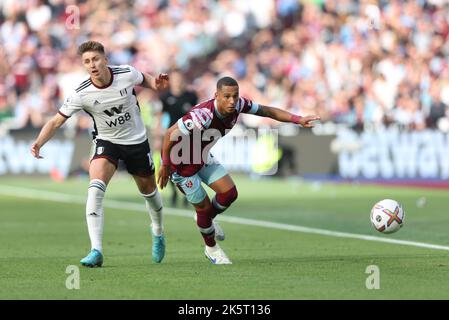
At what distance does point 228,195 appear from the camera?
1151cm

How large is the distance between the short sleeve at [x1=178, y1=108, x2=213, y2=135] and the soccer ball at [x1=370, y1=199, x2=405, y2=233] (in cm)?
246

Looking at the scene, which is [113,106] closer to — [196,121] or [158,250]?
[196,121]

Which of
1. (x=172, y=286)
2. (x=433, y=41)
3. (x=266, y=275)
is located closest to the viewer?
(x=172, y=286)

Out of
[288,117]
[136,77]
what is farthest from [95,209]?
[288,117]

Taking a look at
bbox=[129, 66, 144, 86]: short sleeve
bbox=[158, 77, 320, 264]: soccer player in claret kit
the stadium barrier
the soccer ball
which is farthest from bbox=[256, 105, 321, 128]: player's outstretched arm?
the stadium barrier

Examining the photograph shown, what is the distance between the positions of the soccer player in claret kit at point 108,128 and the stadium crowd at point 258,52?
53.1 feet

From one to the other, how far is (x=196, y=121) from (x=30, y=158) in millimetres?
19011

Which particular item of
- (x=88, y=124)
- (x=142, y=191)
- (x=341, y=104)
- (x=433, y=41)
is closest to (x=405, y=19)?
(x=433, y=41)

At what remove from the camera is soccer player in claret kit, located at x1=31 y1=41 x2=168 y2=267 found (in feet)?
36.9

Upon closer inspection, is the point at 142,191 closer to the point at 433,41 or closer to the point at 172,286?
the point at 172,286

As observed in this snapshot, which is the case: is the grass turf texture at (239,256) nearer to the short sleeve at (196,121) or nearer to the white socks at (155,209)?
the white socks at (155,209)

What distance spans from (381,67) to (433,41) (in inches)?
67.5

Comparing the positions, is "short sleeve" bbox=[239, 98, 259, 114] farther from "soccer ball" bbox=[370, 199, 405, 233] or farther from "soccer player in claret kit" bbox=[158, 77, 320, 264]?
"soccer ball" bbox=[370, 199, 405, 233]
